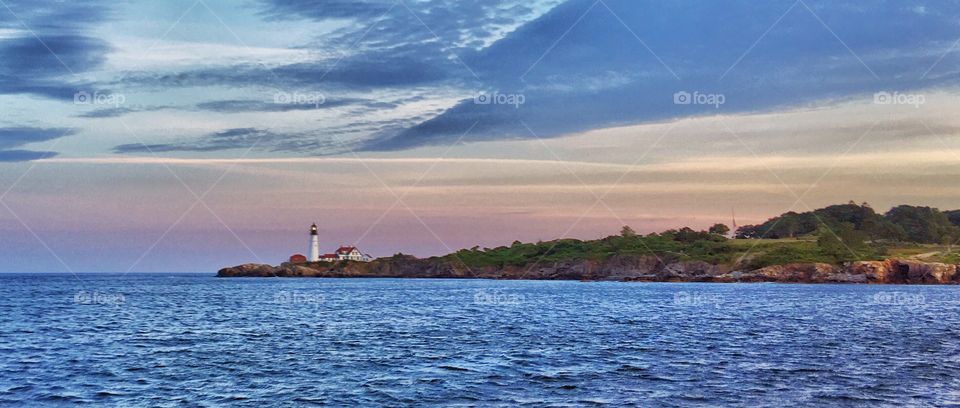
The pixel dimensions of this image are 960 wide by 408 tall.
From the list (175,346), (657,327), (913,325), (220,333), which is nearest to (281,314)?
(220,333)

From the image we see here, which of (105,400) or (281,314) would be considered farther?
(281,314)

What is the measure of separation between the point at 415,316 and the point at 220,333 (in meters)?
23.4

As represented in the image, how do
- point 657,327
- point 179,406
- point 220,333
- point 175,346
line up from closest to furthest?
1. point 179,406
2. point 175,346
3. point 220,333
4. point 657,327

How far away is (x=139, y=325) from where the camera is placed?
217 ft

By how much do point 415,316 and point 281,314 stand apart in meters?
15.0

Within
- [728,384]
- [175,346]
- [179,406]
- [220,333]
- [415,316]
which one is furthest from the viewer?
[415,316]

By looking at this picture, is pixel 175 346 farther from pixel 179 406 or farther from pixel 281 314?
pixel 281 314

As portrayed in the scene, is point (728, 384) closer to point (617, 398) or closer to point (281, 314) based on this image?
point (617, 398)

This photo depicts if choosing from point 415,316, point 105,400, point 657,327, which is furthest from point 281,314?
point 105,400

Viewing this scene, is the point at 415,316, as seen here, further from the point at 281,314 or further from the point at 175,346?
the point at 175,346

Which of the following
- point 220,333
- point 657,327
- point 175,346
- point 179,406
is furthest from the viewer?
point 657,327

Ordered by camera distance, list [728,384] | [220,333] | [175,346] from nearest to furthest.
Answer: [728,384] → [175,346] → [220,333]

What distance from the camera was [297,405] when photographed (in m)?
30.7

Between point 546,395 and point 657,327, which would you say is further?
point 657,327
